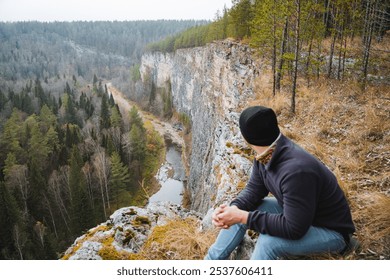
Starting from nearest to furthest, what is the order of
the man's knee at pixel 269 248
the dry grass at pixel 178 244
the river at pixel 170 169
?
the man's knee at pixel 269 248, the dry grass at pixel 178 244, the river at pixel 170 169

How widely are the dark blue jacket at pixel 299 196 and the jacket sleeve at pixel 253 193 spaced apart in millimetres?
246

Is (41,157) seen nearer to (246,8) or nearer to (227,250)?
(246,8)

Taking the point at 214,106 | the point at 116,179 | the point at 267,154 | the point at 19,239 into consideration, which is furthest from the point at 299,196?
the point at 116,179

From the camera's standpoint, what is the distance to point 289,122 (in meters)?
11.0

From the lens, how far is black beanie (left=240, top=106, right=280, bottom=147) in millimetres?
2802

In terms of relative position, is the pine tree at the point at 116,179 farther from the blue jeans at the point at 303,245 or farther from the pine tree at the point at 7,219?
the blue jeans at the point at 303,245

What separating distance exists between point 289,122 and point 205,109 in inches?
980

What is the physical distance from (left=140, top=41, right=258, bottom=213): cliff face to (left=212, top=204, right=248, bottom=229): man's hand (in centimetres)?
318

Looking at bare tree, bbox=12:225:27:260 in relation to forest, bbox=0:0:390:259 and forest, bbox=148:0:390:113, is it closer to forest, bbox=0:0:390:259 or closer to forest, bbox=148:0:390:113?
forest, bbox=0:0:390:259

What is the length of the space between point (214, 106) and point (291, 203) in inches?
1135

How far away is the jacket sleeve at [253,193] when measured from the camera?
11.5 feet

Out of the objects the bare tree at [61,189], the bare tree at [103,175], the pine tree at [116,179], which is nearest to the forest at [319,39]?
the pine tree at [116,179]

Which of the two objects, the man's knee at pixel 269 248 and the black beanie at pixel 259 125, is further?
the man's knee at pixel 269 248
